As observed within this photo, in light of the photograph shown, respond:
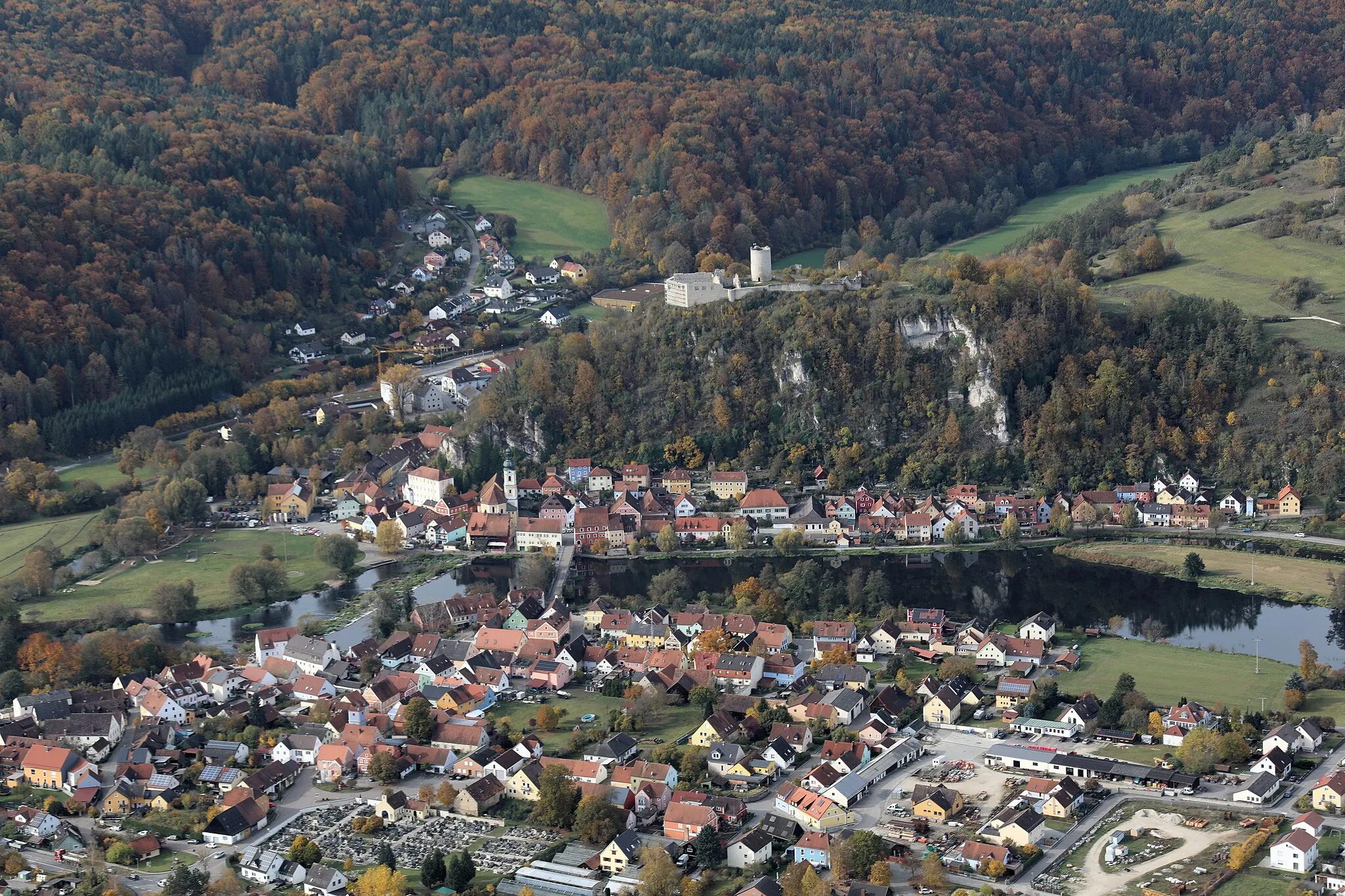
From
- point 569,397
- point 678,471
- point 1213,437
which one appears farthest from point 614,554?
point 1213,437

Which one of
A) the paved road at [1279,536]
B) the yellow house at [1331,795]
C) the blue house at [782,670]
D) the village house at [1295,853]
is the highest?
the village house at [1295,853]

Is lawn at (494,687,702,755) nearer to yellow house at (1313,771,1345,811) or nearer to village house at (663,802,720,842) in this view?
village house at (663,802,720,842)

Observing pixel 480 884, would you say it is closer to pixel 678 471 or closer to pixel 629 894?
pixel 629 894

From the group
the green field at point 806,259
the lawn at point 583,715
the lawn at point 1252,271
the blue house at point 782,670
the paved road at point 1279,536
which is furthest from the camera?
the green field at point 806,259

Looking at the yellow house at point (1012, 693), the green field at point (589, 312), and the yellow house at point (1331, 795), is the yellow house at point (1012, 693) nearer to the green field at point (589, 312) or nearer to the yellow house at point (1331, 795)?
the yellow house at point (1331, 795)

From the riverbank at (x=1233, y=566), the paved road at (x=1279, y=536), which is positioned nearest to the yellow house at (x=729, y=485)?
the riverbank at (x=1233, y=566)

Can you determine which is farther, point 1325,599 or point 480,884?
point 1325,599

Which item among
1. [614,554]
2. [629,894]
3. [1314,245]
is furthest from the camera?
[1314,245]
